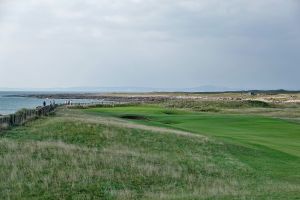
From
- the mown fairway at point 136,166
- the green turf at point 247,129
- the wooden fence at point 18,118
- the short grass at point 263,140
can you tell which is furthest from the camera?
the green turf at point 247,129

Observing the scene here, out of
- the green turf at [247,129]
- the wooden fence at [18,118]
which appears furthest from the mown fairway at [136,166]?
the green turf at [247,129]

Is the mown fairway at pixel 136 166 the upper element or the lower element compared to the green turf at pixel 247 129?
upper

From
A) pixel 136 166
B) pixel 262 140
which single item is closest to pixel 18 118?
pixel 262 140

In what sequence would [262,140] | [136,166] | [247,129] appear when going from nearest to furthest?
[136,166] < [262,140] < [247,129]

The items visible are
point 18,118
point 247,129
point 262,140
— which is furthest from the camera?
point 247,129

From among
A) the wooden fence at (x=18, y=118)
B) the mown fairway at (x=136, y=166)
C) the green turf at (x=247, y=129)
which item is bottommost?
the green turf at (x=247, y=129)

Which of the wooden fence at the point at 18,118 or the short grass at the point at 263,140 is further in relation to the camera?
the wooden fence at the point at 18,118

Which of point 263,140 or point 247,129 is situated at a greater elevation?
point 263,140

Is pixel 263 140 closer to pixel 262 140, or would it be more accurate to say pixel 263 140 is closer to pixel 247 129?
pixel 262 140

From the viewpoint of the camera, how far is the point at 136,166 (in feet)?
65.1

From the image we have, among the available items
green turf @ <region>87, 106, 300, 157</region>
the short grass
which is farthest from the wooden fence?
the short grass

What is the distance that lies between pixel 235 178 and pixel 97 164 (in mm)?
5708

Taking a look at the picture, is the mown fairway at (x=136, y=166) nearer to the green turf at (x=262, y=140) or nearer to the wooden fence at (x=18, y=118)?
the green turf at (x=262, y=140)

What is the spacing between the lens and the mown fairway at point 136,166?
15.7 metres
